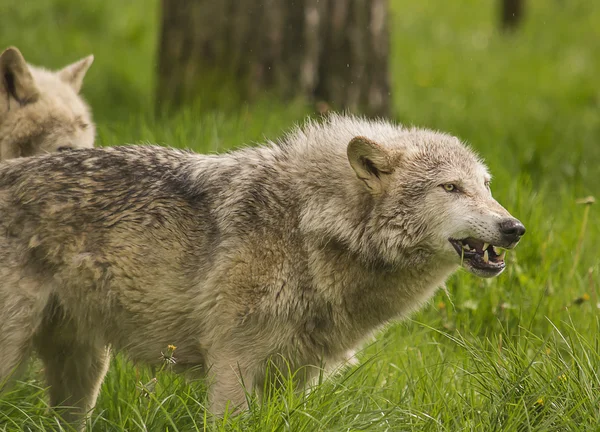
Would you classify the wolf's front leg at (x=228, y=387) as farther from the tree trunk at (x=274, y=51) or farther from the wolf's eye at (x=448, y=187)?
the tree trunk at (x=274, y=51)

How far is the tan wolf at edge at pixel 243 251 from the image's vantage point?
3.69 metres

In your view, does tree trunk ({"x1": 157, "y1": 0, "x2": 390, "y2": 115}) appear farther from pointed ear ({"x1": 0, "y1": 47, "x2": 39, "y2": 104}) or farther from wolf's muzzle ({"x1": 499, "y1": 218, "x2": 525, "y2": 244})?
wolf's muzzle ({"x1": 499, "y1": 218, "x2": 525, "y2": 244})

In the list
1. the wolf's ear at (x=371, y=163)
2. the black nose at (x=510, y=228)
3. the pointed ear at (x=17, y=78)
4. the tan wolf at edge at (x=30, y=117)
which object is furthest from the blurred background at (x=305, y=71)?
the black nose at (x=510, y=228)

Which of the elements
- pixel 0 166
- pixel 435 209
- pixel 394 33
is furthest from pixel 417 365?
pixel 394 33

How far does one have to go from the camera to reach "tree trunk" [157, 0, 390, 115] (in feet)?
24.7

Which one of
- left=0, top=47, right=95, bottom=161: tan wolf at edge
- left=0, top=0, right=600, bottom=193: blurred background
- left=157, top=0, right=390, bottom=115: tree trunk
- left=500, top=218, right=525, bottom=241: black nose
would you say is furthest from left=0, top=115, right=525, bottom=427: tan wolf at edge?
left=157, top=0, right=390, bottom=115: tree trunk

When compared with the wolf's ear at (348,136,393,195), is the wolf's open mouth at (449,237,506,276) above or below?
below

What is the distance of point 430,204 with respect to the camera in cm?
377

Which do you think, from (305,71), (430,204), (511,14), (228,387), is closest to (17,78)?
(228,387)

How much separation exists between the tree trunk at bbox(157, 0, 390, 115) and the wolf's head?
3633mm

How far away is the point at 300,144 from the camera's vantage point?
13.5 feet

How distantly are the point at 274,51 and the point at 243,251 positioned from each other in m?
4.20

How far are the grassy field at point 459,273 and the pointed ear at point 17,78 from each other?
84 centimetres

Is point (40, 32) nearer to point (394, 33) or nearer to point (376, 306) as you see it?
point (394, 33)
